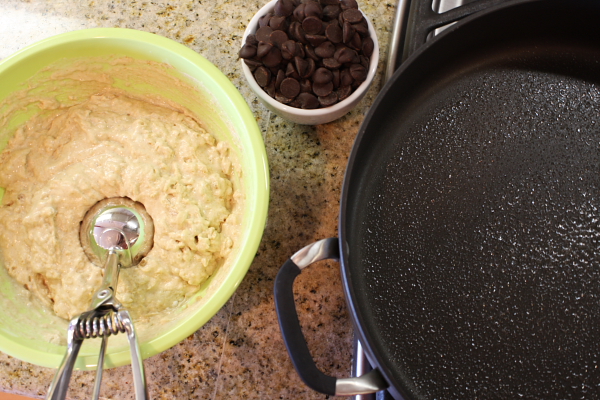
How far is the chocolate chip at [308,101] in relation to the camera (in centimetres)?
74

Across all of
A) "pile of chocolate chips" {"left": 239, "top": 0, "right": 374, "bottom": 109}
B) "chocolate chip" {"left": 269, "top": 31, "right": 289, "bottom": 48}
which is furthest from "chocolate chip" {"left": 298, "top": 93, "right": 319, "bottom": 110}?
"chocolate chip" {"left": 269, "top": 31, "right": 289, "bottom": 48}

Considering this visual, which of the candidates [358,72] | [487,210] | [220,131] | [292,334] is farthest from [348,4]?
[292,334]

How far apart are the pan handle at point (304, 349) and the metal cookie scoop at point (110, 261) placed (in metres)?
0.21

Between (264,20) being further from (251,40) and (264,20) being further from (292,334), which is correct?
(292,334)

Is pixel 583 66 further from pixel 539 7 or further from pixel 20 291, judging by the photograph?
pixel 20 291

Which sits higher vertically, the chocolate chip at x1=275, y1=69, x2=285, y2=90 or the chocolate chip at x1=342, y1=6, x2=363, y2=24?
the chocolate chip at x1=342, y1=6, x2=363, y2=24

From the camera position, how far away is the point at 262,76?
2.43ft

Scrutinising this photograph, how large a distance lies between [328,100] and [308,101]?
37 millimetres

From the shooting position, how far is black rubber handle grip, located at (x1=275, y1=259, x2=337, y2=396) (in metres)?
0.57

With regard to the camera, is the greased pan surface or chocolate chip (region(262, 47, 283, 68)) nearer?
the greased pan surface

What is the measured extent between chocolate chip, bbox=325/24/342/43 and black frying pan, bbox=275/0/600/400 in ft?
0.52

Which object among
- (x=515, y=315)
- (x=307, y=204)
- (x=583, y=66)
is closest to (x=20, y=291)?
(x=307, y=204)

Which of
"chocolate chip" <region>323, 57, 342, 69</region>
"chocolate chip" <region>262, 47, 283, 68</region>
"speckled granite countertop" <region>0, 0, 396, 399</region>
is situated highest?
"chocolate chip" <region>262, 47, 283, 68</region>

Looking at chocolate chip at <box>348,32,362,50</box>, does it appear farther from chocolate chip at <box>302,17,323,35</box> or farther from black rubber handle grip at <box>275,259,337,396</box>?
black rubber handle grip at <box>275,259,337,396</box>
